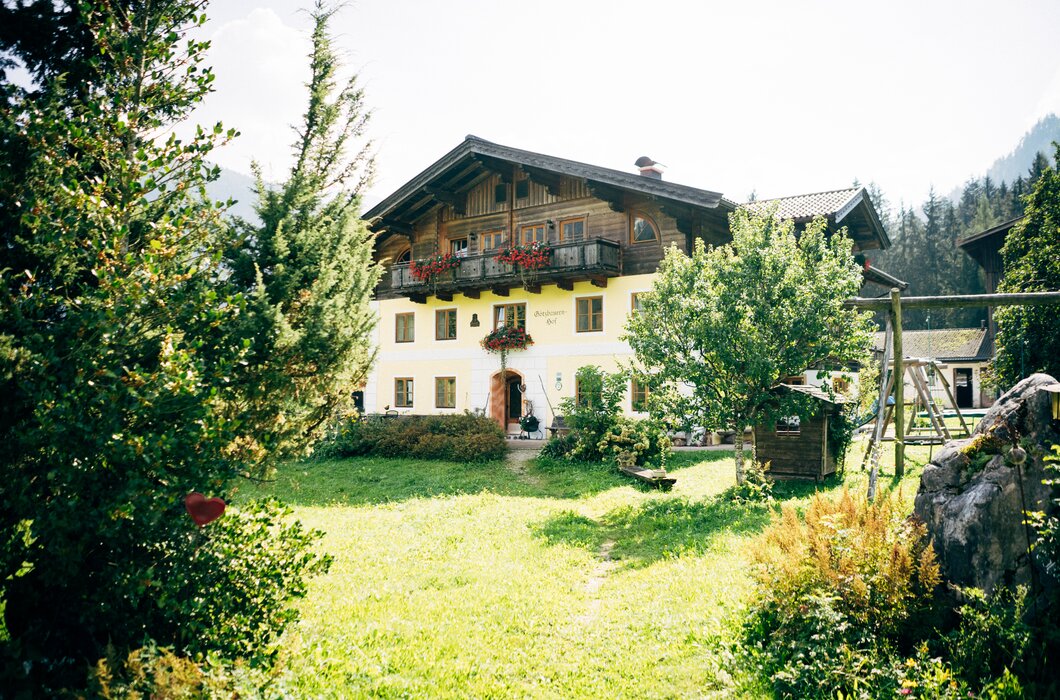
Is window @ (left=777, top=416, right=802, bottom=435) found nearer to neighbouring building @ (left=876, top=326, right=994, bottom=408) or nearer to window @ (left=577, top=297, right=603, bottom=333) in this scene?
window @ (left=577, top=297, right=603, bottom=333)

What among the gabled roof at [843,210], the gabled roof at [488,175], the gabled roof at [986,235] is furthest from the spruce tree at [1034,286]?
the gabled roof at [986,235]

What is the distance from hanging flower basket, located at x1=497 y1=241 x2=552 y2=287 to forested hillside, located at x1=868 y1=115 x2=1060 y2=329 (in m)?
50.7

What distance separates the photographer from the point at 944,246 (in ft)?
228

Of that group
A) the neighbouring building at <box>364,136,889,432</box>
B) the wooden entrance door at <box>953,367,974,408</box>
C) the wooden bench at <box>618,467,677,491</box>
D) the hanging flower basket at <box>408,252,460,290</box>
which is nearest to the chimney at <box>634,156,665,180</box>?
the neighbouring building at <box>364,136,889,432</box>

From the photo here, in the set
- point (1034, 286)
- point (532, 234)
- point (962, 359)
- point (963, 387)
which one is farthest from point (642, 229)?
point (963, 387)

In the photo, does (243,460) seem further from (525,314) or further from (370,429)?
(525,314)

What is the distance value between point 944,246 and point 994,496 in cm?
7769

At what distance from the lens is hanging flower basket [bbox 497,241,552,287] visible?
72.7 ft

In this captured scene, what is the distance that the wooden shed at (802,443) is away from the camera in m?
13.3

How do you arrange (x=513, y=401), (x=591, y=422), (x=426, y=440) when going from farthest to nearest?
(x=513, y=401) → (x=426, y=440) → (x=591, y=422)

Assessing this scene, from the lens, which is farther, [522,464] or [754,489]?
[522,464]

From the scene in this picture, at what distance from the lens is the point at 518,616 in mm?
6566

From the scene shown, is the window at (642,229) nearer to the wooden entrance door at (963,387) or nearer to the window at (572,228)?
the window at (572,228)

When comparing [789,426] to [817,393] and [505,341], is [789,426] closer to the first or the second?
[817,393]
